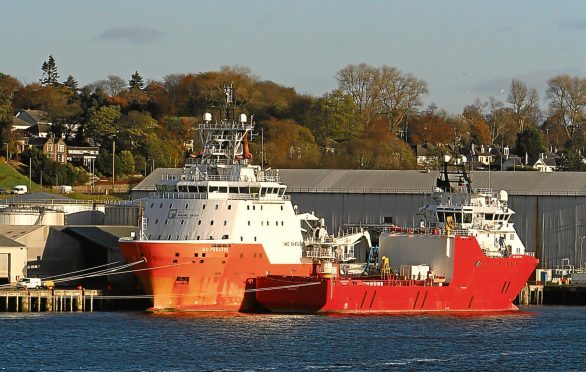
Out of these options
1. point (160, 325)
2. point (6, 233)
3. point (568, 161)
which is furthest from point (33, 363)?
point (568, 161)

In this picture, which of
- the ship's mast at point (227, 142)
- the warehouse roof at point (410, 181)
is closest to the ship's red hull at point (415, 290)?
the ship's mast at point (227, 142)

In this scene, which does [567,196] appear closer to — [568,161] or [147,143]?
[568,161]

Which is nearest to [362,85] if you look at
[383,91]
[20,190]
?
[383,91]

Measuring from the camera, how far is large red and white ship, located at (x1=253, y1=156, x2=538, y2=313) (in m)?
64.9

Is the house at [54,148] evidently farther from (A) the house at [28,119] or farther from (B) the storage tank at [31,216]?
(B) the storage tank at [31,216]

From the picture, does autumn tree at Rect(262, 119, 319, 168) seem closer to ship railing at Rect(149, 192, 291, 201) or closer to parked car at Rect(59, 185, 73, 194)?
parked car at Rect(59, 185, 73, 194)

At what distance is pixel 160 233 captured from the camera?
65.4 metres

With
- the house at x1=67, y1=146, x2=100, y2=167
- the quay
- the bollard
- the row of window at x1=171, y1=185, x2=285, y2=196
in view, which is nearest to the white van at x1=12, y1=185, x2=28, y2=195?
the house at x1=67, y1=146, x2=100, y2=167

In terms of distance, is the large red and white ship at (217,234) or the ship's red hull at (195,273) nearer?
the ship's red hull at (195,273)

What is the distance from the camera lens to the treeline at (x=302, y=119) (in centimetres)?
12150

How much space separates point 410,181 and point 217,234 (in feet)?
86.9

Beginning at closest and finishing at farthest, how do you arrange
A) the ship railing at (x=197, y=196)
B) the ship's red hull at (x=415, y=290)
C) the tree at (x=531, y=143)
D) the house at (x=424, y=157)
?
1. the ship's red hull at (x=415, y=290)
2. the ship railing at (x=197, y=196)
3. the house at (x=424, y=157)
4. the tree at (x=531, y=143)

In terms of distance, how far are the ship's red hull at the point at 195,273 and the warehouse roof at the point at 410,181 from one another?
23.2 meters

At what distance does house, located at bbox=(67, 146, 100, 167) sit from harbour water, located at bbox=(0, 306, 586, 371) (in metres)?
62.8
